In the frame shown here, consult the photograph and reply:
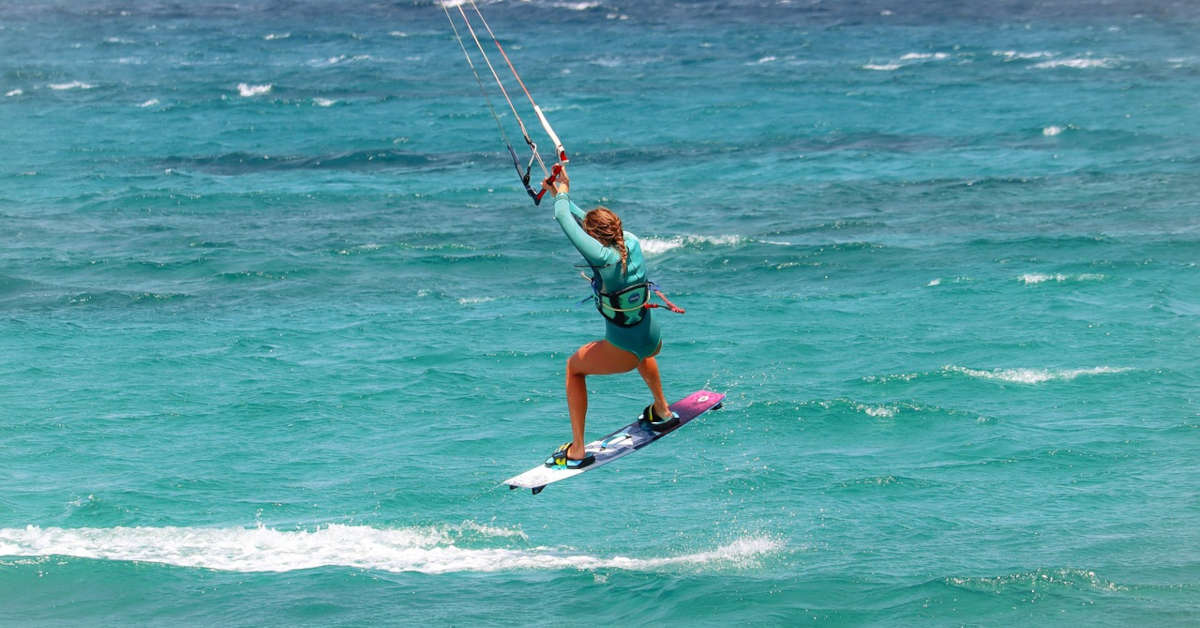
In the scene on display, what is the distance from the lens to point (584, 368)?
50.5ft

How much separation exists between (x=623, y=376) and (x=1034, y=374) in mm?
8367

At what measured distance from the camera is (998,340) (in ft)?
100

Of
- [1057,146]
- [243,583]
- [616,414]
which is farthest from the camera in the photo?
[1057,146]

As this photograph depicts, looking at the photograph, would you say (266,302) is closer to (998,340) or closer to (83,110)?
(998,340)

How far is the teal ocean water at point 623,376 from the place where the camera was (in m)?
19.2

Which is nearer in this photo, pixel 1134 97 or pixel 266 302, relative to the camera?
pixel 266 302

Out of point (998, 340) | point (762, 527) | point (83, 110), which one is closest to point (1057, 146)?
point (998, 340)

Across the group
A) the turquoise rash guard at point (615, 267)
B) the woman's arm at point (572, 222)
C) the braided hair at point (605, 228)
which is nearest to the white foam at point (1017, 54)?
the turquoise rash guard at point (615, 267)

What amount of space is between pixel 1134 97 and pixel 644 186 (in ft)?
84.5

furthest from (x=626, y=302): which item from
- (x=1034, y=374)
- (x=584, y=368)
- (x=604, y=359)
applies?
(x=1034, y=374)

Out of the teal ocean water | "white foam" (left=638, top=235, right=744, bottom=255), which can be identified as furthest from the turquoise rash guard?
"white foam" (left=638, top=235, right=744, bottom=255)

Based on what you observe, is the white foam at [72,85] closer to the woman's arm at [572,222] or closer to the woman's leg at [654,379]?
the woman's leg at [654,379]

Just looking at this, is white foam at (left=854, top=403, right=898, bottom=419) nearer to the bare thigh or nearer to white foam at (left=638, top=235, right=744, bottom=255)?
the bare thigh

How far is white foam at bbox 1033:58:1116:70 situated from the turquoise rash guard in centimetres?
6152
